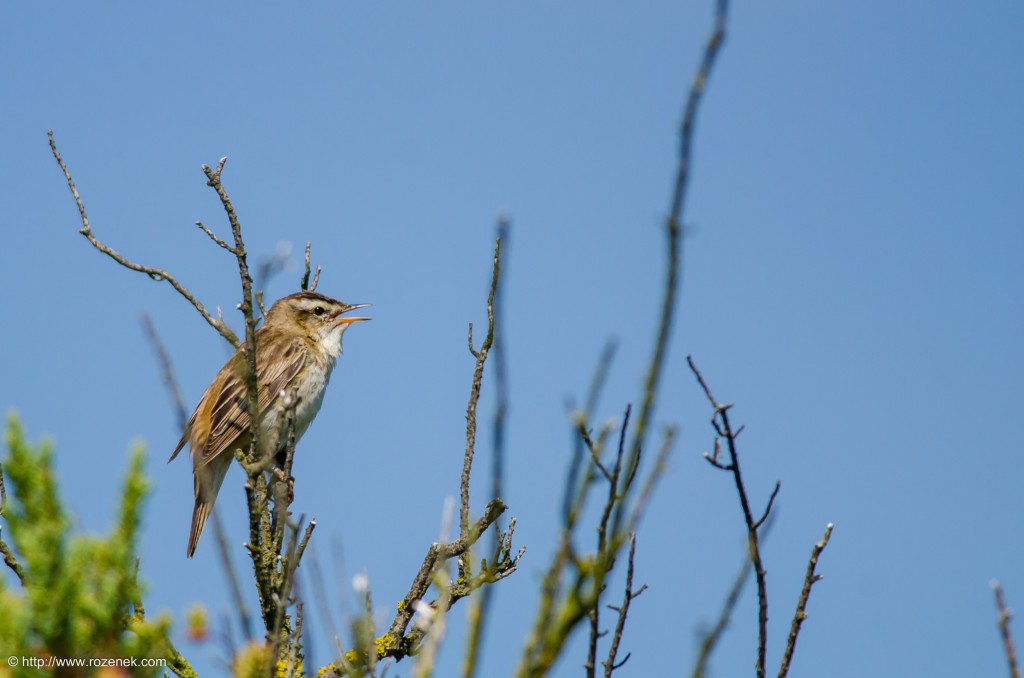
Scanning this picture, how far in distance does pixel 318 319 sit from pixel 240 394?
1.39 meters

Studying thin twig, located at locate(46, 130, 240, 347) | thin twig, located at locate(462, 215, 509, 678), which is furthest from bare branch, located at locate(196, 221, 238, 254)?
thin twig, located at locate(462, 215, 509, 678)

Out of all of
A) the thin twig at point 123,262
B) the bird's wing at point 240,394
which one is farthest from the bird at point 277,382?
the thin twig at point 123,262

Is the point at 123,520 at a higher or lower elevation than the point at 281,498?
lower

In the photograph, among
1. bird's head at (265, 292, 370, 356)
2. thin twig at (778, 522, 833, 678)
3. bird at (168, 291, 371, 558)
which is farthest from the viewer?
bird's head at (265, 292, 370, 356)

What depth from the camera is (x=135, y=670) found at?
214 centimetres

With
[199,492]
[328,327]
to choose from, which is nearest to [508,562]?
[199,492]

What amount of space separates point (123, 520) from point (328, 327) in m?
8.60

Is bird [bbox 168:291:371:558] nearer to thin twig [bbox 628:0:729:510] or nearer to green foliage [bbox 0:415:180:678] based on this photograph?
green foliage [bbox 0:415:180:678]

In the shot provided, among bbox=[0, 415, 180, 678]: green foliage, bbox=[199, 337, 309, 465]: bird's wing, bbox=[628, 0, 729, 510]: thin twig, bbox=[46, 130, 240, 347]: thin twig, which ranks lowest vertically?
bbox=[0, 415, 180, 678]: green foliage

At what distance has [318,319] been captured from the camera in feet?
34.7

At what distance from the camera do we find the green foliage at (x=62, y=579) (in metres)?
2.00

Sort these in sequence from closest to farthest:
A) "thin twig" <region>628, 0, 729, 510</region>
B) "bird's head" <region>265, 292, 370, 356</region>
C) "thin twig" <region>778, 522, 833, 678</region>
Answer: "thin twig" <region>628, 0, 729, 510</region>, "thin twig" <region>778, 522, 833, 678</region>, "bird's head" <region>265, 292, 370, 356</region>

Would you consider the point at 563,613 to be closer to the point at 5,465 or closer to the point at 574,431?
the point at 574,431

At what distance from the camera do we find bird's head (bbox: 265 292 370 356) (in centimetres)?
1049
